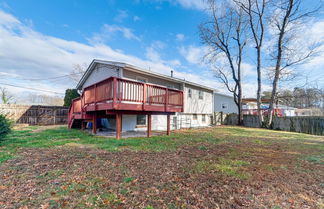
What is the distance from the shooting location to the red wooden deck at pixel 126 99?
687 centimetres

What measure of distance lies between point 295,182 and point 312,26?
18.5 metres

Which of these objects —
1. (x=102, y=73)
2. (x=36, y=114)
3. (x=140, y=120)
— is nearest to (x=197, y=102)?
(x=140, y=120)

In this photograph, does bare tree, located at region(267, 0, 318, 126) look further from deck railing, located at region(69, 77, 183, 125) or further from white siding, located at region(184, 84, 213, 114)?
deck railing, located at region(69, 77, 183, 125)

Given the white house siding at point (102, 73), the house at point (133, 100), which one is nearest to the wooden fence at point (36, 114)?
the house at point (133, 100)

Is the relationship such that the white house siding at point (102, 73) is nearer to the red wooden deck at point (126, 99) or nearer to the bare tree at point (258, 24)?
the red wooden deck at point (126, 99)

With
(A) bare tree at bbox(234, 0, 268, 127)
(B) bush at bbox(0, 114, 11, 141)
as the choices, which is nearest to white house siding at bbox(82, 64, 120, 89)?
(B) bush at bbox(0, 114, 11, 141)

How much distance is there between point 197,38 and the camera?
803 inches

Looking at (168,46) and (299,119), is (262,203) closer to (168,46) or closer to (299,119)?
(299,119)

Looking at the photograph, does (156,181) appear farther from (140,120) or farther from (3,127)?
(140,120)

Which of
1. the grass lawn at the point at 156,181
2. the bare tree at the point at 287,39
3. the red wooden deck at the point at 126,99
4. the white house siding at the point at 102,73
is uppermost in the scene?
the bare tree at the point at 287,39

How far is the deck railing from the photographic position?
22.5 ft

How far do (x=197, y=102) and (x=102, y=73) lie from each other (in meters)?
10.1

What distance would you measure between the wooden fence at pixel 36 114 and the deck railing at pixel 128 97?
9.85 m

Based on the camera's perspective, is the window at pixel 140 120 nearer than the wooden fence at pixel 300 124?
Yes
